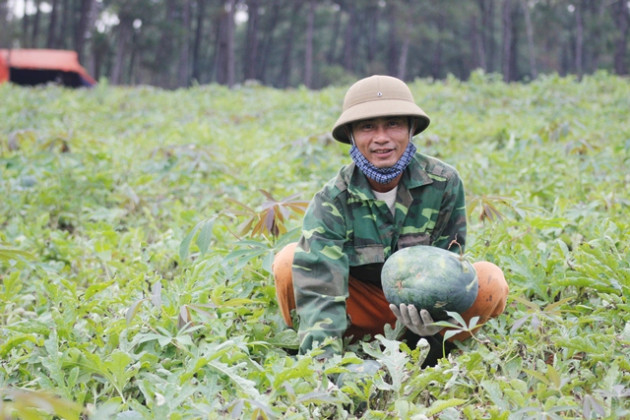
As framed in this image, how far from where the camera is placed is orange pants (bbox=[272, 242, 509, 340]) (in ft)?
7.94

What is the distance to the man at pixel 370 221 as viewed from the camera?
2.46 metres

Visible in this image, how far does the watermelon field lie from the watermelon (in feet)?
0.58

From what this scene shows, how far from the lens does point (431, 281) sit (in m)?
2.17

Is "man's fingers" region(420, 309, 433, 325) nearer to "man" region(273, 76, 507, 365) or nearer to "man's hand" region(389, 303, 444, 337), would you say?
"man's hand" region(389, 303, 444, 337)

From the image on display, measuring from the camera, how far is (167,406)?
6.06 feet

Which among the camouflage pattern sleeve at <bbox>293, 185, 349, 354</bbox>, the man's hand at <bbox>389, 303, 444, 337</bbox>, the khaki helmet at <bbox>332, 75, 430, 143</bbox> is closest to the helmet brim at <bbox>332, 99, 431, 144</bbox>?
the khaki helmet at <bbox>332, 75, 430, 143</bbox>

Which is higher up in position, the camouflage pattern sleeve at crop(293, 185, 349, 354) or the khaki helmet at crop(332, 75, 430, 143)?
the khaki helmet at crop(332, 75, 430, 143)

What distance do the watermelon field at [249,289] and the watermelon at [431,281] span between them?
178mm

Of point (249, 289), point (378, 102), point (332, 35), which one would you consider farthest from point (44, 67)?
point (332, 35)

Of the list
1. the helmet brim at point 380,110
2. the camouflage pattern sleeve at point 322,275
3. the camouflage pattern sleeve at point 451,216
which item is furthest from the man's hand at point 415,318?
the helmet brim at point 380,110

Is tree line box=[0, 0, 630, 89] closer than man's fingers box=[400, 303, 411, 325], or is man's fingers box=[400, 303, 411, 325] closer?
man's fingers box=[400, 303, 411, 325]

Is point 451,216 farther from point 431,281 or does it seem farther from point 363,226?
point 431,281

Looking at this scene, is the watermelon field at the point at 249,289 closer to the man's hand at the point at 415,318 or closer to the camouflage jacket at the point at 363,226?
the man's hand at the point at 415,318

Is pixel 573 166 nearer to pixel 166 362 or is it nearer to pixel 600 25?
pixel 166 362
